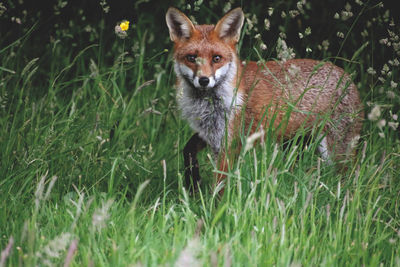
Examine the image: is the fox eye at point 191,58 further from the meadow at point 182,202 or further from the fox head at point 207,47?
the meadow at point 182,202

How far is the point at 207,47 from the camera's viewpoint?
435 cm

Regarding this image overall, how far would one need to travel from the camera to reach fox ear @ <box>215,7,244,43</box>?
434cm

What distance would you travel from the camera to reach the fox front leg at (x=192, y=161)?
421 centimetres

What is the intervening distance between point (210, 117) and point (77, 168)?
1213 mm

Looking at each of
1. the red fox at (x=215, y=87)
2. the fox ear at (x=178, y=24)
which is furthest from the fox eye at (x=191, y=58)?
the fox ear at (x=178, y=24)

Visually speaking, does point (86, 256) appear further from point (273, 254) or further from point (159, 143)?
point (159, 143)

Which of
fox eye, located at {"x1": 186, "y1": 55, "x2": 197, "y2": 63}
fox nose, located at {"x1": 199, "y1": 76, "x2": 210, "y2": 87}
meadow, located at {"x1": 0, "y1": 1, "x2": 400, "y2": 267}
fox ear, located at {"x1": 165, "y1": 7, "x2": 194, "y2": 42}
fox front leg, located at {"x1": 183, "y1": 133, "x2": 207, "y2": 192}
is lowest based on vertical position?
fox front leg, located at {"x1": 183, "y1": 133, "x2": 207, "y2": 192}

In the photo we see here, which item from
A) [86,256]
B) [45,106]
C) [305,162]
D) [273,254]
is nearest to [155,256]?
[86,256]

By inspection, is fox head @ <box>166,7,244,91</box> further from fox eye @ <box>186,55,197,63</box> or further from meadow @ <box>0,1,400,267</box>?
meadow @ <box>0,1,400,267</box>

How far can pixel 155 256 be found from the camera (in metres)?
2.49

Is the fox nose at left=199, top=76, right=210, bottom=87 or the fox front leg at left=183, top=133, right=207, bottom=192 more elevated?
the fox nose at left=199, top=76, right=210, bottom=87

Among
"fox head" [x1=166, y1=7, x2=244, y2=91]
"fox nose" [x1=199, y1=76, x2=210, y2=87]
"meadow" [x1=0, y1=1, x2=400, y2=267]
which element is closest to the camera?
"meadow" [x1=0, y1=1, x2=400, y2=267]

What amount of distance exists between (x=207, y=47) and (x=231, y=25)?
306mm

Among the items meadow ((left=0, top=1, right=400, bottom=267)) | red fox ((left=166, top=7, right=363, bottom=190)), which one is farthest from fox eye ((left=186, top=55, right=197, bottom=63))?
meadow ((left=0, top=1, right=400, bottom=267))
